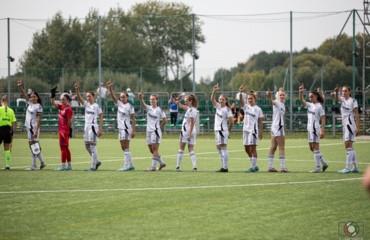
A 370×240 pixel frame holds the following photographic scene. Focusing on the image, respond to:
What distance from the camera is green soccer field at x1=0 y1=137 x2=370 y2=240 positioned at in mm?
5293

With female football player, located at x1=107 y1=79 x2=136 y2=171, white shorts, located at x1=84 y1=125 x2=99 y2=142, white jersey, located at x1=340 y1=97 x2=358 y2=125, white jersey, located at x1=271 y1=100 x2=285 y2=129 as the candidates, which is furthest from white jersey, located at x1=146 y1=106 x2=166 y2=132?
white jersey, located at x1=340 y1=97 x2=358 y2=125

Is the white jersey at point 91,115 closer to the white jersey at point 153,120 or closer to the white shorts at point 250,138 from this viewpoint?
the white jersey at point 153,120

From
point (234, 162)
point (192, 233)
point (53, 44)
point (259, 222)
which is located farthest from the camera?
point (53, 44)

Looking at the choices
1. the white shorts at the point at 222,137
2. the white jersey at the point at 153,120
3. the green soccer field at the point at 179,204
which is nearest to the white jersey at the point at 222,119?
the white shorts at the point at 222,137

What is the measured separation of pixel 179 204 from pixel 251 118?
4.91m

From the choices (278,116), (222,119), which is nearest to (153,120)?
(222,119)

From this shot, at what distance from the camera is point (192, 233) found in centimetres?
517

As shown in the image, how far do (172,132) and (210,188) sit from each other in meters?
19.7

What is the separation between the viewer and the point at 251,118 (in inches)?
443

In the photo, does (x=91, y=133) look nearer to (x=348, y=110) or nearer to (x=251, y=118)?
(x=251, y=118)

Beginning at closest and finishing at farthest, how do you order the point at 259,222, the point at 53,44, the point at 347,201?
the point at 259,222 < the point at 347,201 < the point at 53,44

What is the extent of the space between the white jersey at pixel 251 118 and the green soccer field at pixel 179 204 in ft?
3.88

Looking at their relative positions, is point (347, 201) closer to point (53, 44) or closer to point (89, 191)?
point (89, 191)

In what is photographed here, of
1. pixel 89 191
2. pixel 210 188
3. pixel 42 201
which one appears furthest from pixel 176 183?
pixel 42 201
